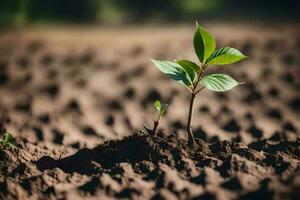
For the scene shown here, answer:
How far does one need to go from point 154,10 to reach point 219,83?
18.7 feet

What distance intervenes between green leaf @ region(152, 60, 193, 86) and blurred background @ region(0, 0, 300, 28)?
4.69 metres

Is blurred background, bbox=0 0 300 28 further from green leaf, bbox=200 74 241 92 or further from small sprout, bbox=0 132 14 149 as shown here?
green leaf, bbox=200 74 241 92

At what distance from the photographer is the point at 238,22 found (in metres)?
6.24

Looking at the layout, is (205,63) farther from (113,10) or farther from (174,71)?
(113,10)

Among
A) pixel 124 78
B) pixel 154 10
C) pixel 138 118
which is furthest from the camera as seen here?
Result: pixel 154 10

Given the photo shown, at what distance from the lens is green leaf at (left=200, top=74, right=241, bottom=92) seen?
1759mm

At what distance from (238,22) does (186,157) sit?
477 cm

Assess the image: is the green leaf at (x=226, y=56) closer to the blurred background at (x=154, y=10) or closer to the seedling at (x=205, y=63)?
the seedling at (x=205, y=63)

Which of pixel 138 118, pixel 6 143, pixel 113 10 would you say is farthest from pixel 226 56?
pixel 113 10

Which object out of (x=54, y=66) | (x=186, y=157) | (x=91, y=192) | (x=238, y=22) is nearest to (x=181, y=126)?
(x=186, y=157)

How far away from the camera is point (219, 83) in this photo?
1.79m

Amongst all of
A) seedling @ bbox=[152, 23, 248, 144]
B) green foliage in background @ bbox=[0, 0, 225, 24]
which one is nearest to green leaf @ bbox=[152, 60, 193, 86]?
seedling @ bbox=[152, 23, 248, 144]

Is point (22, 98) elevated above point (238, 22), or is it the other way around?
point (238, 22)

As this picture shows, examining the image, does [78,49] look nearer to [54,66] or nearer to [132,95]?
[54,66]
